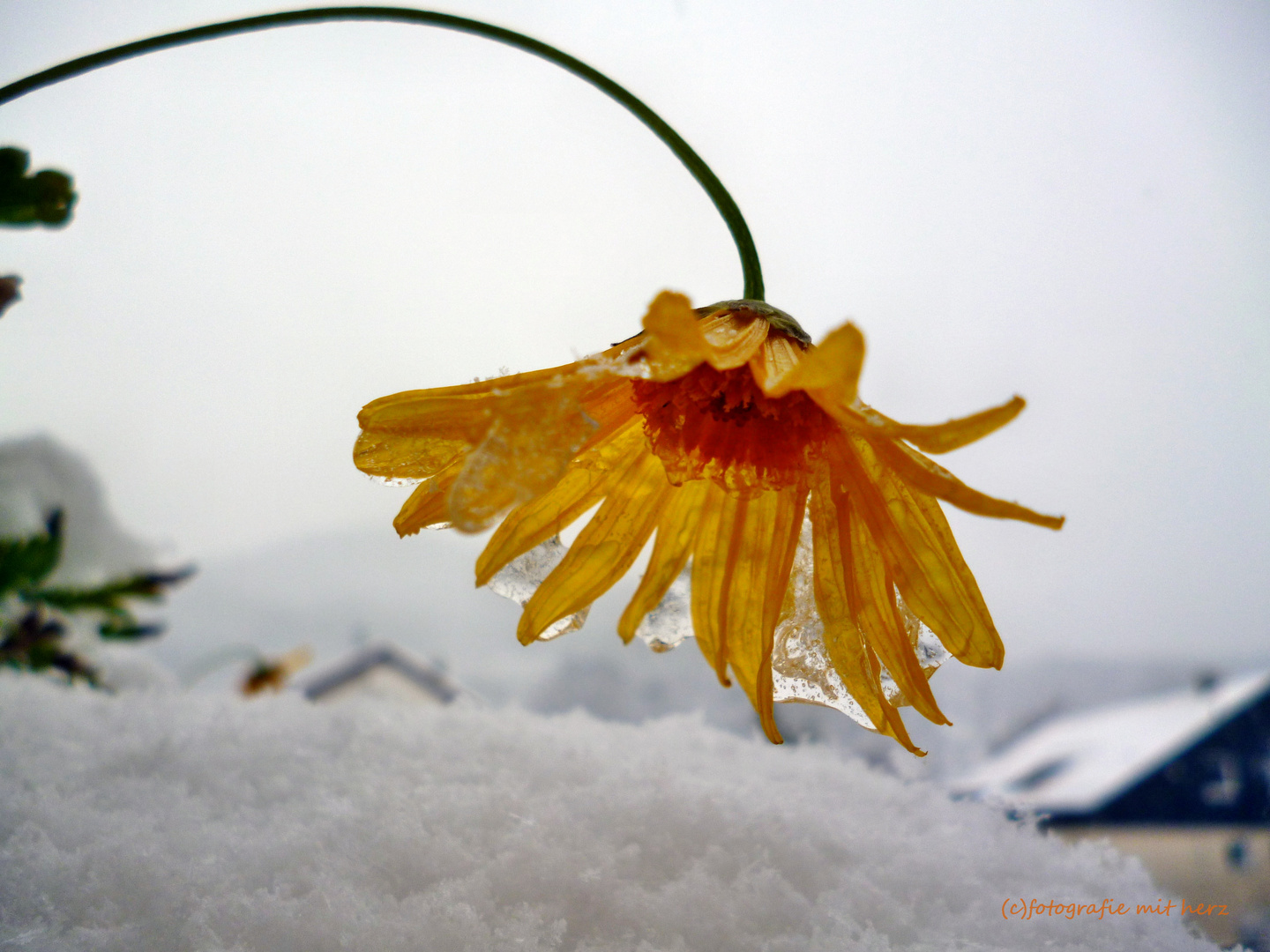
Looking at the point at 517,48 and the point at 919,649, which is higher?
the point at 517,48

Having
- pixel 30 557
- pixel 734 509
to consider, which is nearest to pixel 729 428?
pixel 734 509

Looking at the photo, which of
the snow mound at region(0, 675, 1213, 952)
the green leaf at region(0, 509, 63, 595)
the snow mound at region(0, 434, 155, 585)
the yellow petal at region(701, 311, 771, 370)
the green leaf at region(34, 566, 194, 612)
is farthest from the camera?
the snow mound at region(0, 434, 155, 585)

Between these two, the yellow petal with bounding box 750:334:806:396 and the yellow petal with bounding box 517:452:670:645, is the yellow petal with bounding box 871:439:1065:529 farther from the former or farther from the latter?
the yellow petal with bounding box 517:452:670:645

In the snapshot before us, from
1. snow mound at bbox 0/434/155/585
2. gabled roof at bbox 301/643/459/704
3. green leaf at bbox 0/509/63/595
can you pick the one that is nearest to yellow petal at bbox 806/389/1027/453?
green leaf at bbox 0/509/63/595

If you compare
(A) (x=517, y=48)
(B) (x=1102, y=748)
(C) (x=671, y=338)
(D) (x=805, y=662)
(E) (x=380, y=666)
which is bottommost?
(B) (x=1102, y=748)

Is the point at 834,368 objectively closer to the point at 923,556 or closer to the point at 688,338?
the point at 688,338

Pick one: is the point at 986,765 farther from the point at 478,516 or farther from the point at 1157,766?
the point at 478,516

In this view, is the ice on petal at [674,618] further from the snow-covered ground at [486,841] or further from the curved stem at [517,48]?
the curved stem at [517,48]
